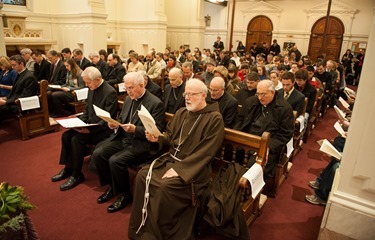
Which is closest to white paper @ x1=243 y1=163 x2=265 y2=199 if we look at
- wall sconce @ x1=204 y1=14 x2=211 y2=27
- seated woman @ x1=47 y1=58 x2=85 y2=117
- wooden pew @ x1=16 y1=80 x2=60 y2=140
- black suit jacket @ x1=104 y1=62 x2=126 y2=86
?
wooden pew @ x1=16 y1=80 x2=60 y2=140

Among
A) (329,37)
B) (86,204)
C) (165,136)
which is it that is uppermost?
(329,37)

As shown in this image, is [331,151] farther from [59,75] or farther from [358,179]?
[59,75]

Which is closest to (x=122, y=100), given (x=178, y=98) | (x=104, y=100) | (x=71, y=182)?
(x=178, y=98)

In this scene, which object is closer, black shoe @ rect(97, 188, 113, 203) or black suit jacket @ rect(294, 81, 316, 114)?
black shoe @ rect(97, 188, 113, 203)

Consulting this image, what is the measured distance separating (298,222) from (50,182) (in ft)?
9.77

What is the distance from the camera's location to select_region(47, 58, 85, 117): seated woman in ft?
18.8

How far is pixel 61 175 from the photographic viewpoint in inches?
143

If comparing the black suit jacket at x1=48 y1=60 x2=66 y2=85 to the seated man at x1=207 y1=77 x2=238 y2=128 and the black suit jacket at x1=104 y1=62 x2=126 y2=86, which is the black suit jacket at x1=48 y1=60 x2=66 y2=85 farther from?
the seated man at x1=207 y1=77 x2=238 y2=128

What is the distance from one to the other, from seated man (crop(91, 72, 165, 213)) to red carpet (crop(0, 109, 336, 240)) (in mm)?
177

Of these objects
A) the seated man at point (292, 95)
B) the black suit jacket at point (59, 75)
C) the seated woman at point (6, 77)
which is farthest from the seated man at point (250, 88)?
the seated woman at point (6, 77)

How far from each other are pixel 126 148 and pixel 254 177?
1.54m

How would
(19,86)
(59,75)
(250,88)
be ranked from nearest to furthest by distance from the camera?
(250,88)
(19,86)
(59,75)

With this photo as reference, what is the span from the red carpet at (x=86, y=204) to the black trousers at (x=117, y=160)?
24cm

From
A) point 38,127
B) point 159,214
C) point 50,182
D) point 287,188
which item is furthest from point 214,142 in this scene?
point 38,127
